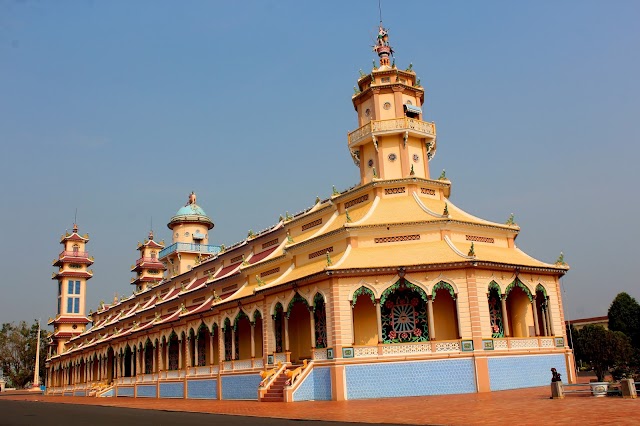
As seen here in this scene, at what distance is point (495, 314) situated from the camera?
1148 inches

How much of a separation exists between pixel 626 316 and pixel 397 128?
1534 inches

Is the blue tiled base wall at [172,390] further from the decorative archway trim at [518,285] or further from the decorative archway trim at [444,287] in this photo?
the decorative archway trim at [518,285]

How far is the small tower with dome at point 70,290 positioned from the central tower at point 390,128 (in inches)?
2385

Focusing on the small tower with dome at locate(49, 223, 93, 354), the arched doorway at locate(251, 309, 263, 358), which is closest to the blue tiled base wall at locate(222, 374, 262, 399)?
the arched doorway at locate(251, 309, 263, 358)

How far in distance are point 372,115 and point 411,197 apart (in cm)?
667

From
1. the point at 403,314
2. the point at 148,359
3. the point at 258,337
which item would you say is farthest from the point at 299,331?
the point at 148,359

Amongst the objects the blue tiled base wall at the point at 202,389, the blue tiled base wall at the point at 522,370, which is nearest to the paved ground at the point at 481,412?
the blue tiled base wall at the point at 522,370

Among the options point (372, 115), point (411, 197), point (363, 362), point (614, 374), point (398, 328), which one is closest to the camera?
point (614, 374)

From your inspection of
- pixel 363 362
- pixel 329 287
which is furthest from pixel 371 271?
pixel 363 362

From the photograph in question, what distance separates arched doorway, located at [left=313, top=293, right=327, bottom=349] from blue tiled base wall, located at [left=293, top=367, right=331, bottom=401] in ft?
9.15

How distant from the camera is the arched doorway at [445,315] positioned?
28.0 m

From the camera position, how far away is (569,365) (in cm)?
2886

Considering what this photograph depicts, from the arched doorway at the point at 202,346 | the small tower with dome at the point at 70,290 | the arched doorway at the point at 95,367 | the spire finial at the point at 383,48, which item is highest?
the spire finial at the point at 383,48

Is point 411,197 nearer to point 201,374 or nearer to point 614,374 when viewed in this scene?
point 614,374
